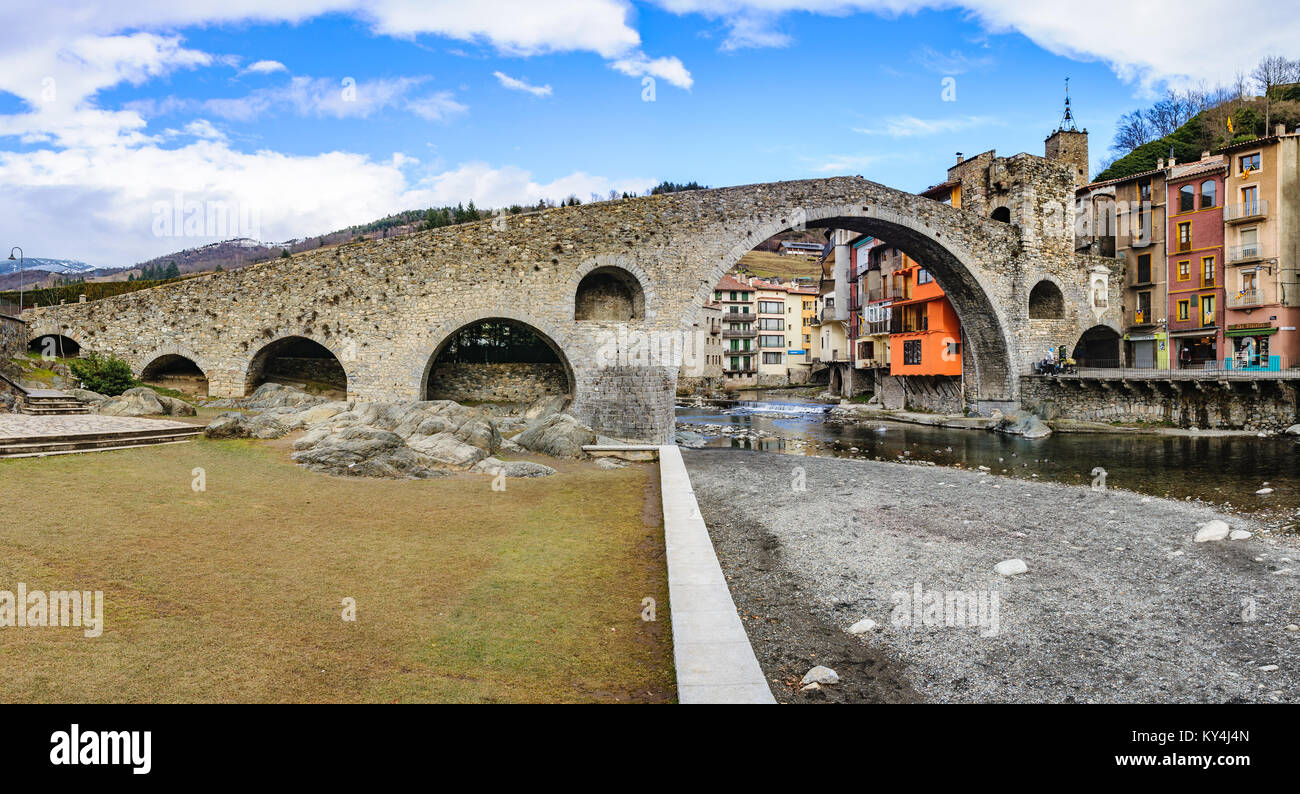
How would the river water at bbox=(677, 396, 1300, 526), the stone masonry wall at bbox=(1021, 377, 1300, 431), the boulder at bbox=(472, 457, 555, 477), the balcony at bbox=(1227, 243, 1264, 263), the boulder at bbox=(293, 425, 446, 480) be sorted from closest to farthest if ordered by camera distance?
the boulder at bbox=(293, 425, 446, 480) < the boulder at bbox=(472, 457, 555, 477) < the river water at bbox=(677, 396, 1300, 526) < the stone masonry wall at bbox=(1021, 377, 1300, 431) < the balcony at bbox=(1227, 243, 1264, 263)

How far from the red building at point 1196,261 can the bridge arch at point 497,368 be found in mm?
31906

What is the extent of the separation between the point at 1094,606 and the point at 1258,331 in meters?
34.7

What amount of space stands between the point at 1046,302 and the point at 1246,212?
29.3ft

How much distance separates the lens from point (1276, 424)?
89.8 ft

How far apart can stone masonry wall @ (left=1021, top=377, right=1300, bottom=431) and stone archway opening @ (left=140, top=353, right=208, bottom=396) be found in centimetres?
3608

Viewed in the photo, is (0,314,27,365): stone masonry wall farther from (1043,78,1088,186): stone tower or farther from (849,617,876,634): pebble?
(1043,78,1088,186): stone tower

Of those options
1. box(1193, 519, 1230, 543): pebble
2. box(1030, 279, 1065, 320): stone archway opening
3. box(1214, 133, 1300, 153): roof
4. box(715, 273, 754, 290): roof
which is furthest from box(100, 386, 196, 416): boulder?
box(715, 273, 754, 290): roof

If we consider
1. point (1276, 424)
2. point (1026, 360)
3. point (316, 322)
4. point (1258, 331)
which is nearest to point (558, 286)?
point (316, 322)

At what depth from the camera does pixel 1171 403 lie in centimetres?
3053

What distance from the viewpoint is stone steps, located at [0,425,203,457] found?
1178cm

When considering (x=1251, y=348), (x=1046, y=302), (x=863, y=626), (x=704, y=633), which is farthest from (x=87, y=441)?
(x=1251, y=348)

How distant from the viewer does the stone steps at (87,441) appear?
11781 millimetres

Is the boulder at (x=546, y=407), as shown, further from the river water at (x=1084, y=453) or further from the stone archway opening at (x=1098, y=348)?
the stone archway opening at (x=1098, y=348)

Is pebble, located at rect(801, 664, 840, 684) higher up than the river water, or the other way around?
pebble, located at rect(801, 664, 840, 684)
